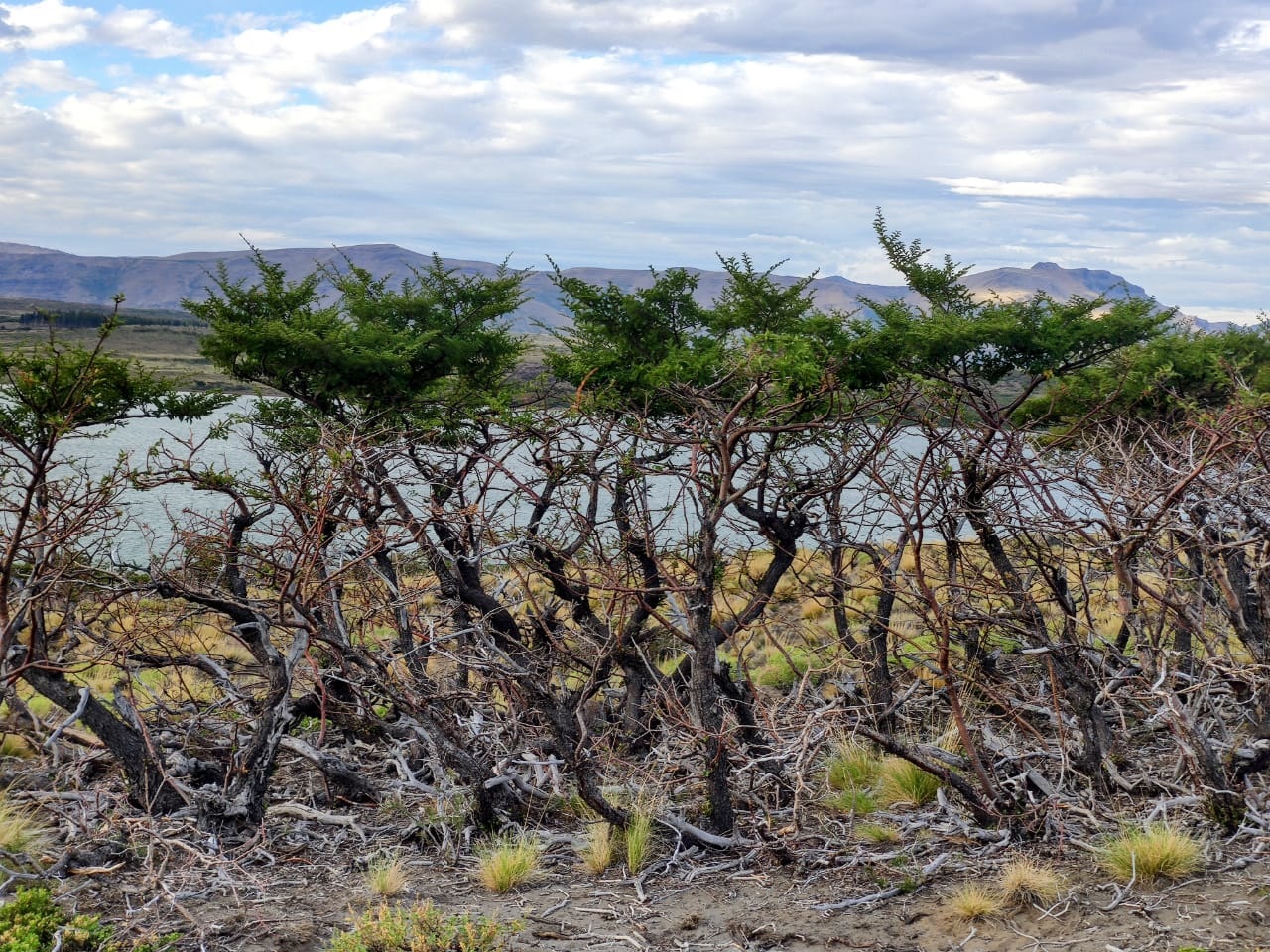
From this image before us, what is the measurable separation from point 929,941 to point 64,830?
4.96 m

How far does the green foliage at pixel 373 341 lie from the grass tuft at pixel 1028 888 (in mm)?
6979

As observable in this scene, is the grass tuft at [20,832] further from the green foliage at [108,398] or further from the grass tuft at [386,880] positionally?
the green foliage at [108,398]

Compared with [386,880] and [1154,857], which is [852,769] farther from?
[386,880]

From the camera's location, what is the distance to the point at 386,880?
5676 millimetres

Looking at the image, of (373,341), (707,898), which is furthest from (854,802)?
(373,341)

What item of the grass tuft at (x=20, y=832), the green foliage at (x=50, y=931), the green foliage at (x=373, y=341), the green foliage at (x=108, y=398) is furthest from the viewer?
the green foliage at (x=373, y=341)

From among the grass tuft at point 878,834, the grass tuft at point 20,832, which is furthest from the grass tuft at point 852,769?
the grass tuft at point 20,832

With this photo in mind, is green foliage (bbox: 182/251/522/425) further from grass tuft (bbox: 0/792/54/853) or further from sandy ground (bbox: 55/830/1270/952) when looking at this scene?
sandy ground (bbox: 55/830/1270/952)

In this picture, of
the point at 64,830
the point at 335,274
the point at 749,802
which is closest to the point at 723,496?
the point at 749,802

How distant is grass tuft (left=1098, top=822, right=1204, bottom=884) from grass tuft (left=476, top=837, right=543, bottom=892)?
117 inches

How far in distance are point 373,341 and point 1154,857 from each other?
373 inches

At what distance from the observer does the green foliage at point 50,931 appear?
4.67m

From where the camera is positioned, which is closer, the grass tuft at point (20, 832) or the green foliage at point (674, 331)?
the grass tuft at point (20, 832)

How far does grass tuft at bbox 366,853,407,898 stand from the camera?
5668mm
